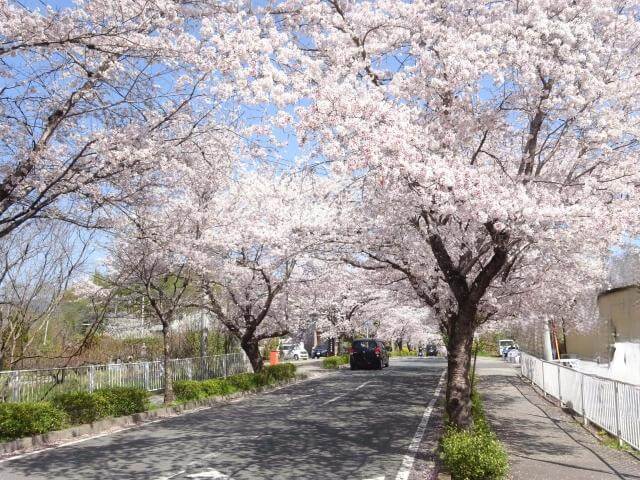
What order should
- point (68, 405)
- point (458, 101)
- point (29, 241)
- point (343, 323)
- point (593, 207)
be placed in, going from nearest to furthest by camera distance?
point (593, 207) → point (458, 101) → point (68, 405) → point (29, 241) → point (343, 323)

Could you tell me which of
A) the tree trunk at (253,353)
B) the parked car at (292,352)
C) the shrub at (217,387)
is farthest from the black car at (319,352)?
the shrub at (217,387)

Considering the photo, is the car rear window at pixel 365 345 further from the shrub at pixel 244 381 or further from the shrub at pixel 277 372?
the shrub at pixel 244 381

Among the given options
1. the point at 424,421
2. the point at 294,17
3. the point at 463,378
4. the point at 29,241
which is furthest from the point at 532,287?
the point at 29,241

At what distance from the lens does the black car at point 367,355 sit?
35688mm

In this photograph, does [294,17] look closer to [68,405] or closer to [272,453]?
A: [272,453]

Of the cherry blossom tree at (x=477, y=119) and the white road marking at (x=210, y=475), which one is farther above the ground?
the cherry blossom tree at (x=477, y=119)

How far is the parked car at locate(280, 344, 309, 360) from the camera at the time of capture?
58.2m

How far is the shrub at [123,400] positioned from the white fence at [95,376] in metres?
1.12

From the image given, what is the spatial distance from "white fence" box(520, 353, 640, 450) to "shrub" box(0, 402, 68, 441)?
10.3 metres

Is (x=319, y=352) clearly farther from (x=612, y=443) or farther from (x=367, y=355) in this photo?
(x=612, y=443)

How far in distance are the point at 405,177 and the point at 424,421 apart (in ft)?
25.1

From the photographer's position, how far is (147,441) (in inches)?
436

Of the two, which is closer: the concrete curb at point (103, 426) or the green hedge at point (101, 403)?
the concrete curb at point (103, 426)

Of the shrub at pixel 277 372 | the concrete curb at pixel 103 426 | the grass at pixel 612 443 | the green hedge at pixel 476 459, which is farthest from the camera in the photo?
the shrub at pixel 277 372
